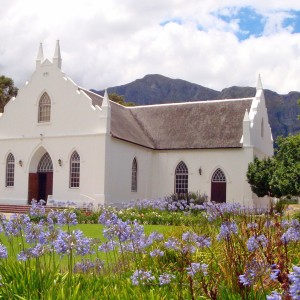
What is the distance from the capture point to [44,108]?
35000 millimetres

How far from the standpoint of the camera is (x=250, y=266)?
439 cm

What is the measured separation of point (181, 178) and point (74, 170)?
887 cm

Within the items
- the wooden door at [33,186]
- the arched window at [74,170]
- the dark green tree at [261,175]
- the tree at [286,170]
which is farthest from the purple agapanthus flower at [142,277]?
the wooden door at [33,186]

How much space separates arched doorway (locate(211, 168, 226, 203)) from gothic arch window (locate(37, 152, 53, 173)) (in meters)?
12.4

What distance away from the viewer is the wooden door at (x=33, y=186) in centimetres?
3475

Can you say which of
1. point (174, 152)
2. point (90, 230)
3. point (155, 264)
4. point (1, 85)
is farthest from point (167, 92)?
point (155, 264)

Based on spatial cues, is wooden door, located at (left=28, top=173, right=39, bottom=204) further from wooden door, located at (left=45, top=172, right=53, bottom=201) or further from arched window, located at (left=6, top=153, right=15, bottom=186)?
arched window, located at (left=6, top=153, right=15, bottom=186)

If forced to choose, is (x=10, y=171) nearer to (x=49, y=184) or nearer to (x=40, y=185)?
(x=40, y=185)

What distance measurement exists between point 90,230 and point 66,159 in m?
13.9

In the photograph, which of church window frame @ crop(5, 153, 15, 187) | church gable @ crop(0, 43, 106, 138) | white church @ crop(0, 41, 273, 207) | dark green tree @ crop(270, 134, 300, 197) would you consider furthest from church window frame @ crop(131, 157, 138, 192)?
dark green tree @ crop(270, 134, 300, 197)

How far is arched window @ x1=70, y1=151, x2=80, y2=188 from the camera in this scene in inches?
1303

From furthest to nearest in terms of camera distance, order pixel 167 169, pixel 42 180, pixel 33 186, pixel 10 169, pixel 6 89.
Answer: pixel 6 89
pixel 167 169
pixel 10 169
pixel 42 180
pixel 33 186

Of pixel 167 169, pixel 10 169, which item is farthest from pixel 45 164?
pixel 167 169

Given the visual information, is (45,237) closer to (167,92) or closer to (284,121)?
(284,121)
